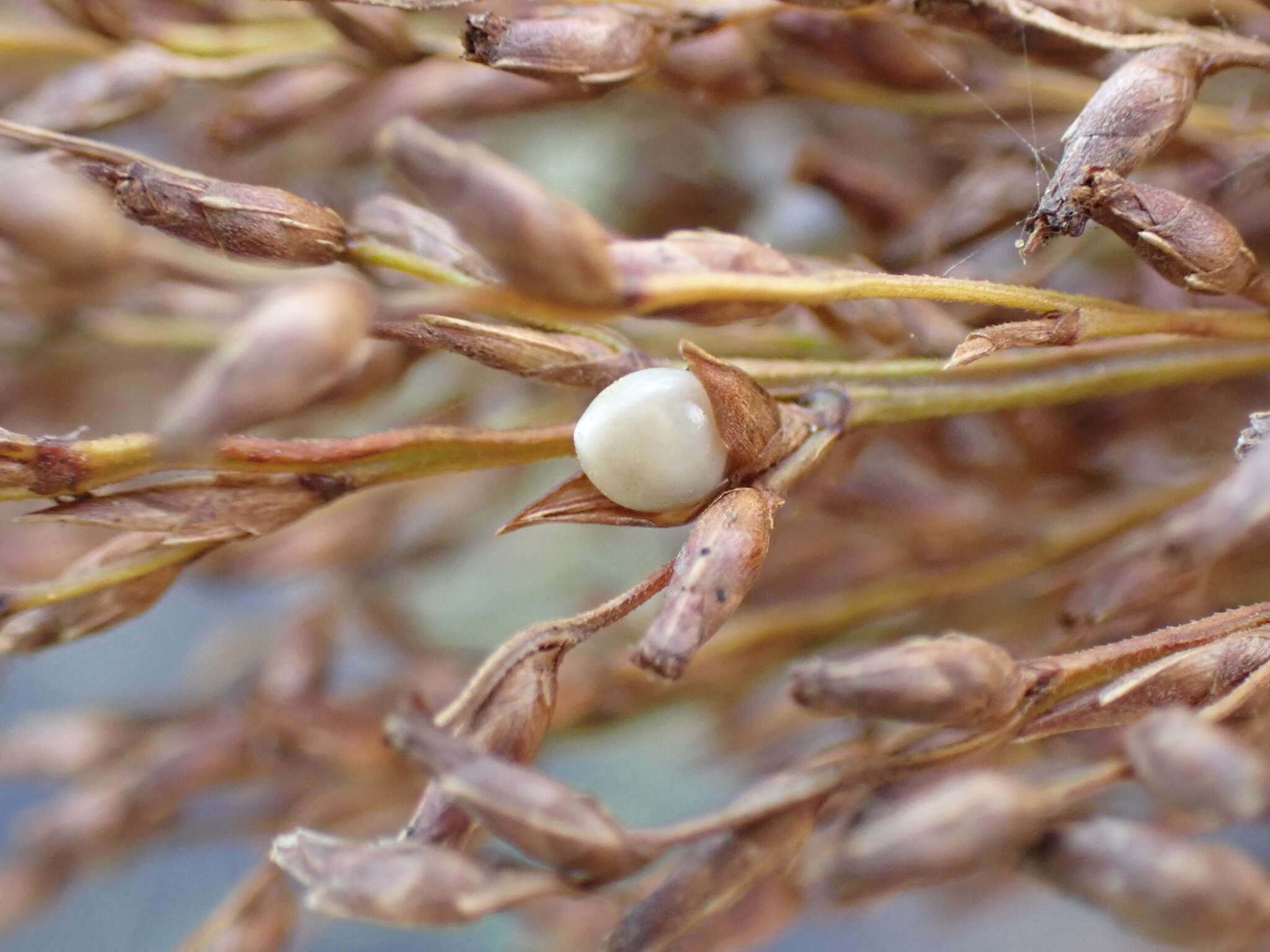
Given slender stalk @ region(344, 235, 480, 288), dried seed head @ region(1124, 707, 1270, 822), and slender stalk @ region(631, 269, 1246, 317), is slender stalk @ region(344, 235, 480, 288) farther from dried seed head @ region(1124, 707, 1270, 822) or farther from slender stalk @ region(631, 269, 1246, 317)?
dried seed head @ region(1124, 707, 1270, 822)

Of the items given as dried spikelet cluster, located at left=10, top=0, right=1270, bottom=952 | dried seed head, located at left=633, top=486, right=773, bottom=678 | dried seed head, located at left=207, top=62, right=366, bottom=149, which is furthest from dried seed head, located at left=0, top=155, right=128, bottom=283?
dried seed head, located at left=207, top=62, right=366, bottom=149

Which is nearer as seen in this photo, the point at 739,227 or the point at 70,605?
the point at 70,605

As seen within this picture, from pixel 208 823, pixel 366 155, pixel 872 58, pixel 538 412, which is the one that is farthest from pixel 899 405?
pixel 208 823

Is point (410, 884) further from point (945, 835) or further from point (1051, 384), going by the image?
point (1051, 384)

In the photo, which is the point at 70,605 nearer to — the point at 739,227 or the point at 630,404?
the point at 630,404

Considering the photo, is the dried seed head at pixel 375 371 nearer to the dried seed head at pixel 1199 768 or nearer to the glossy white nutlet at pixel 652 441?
the glossy white nutlet at pixel 652 441

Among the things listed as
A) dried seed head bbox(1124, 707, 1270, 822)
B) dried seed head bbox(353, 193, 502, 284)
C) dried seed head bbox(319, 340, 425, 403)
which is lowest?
dried seed head bbox(1124, 707, 1270, 822)

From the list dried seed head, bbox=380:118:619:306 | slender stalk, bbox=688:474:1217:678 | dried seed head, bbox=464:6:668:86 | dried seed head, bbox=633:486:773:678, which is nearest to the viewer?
dried seed head, bbox=380:118:619:306
